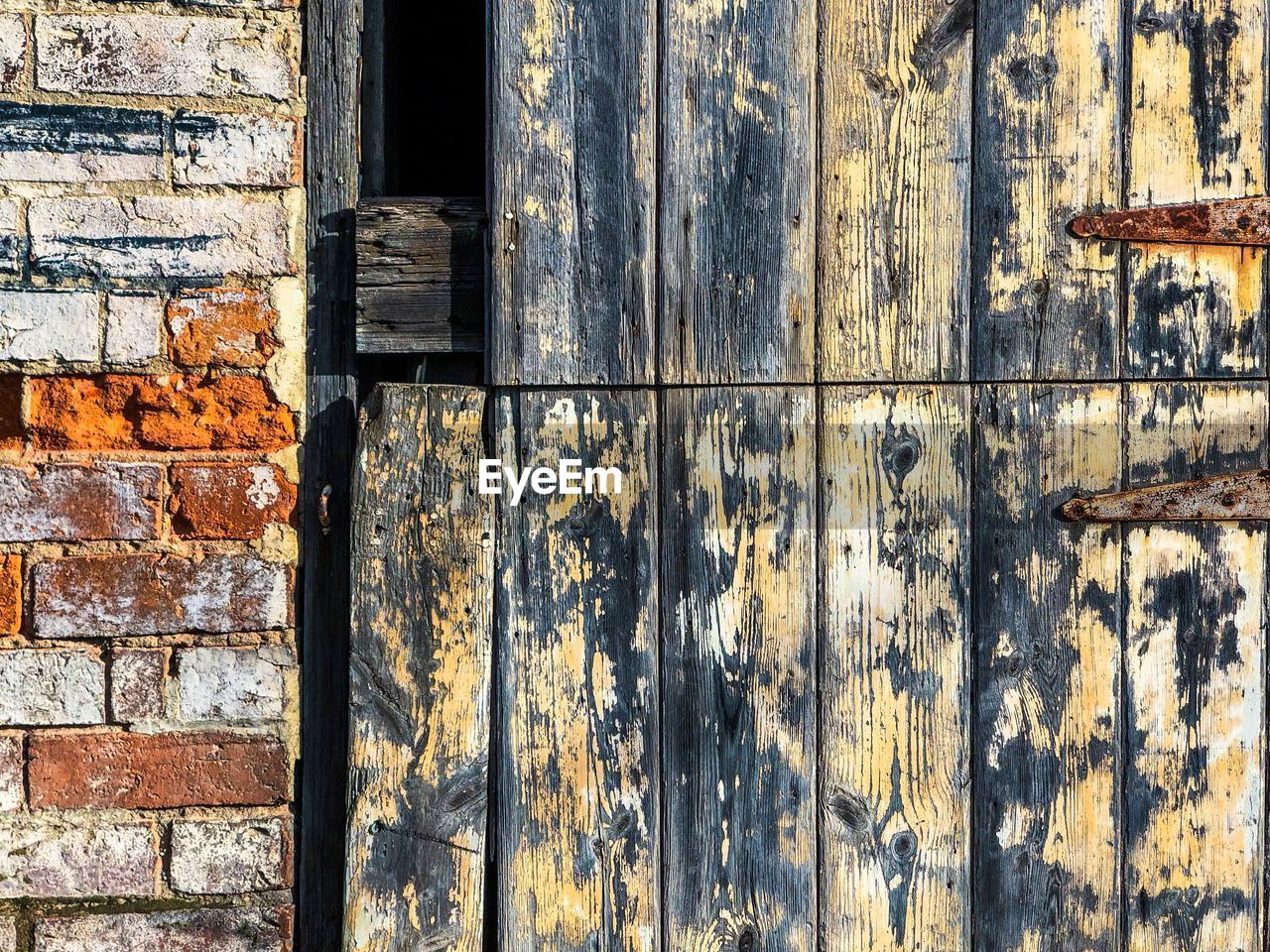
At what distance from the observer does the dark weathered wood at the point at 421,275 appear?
114 centimetres

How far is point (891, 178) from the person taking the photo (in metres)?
1.16

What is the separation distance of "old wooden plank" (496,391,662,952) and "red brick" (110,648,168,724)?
1.31 ft

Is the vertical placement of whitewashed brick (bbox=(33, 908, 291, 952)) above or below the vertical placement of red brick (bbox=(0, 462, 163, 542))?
below

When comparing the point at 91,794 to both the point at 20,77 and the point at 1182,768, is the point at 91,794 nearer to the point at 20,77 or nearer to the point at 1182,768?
the point at 20,77

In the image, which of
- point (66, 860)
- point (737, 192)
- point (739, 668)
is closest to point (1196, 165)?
point (737, 192)

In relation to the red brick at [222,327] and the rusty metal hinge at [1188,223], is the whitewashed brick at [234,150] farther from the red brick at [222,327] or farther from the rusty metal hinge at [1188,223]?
the rusty metal hinge at [1188,223]

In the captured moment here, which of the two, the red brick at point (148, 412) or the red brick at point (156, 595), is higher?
the red brick at point (148, 412)

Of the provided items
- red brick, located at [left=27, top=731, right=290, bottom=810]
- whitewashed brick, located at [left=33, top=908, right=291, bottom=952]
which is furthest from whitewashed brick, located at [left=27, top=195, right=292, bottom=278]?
whitewashed brick, located at [left=33, top=908, right=291, bottom=952]

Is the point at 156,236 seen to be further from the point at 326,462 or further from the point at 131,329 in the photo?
the point at 326,462

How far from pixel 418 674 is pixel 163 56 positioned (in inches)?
30.7

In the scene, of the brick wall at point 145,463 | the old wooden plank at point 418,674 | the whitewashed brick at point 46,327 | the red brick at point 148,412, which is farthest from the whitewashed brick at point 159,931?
the whitewashed brick at point 46,327

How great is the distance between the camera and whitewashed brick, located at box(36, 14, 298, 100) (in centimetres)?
108

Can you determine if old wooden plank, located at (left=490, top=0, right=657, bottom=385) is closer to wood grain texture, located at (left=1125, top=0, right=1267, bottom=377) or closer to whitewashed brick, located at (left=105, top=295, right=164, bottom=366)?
whitewashed brick, located at (left=105, top=295, right=164, bottom=366)

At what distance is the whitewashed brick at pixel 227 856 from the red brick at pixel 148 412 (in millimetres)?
451
